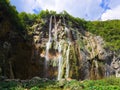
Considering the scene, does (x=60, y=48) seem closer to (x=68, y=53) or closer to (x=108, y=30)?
(x=68, y=53)

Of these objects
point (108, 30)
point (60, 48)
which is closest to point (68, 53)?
point (60, 48)

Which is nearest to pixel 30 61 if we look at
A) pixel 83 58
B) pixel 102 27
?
pixel 83 58

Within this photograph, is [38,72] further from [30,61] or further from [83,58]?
[83,58]

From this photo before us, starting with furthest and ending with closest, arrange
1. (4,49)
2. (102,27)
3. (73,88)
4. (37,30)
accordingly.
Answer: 1. (102,27)
2. (37,30)
3. (4,49)
4. (73,88)

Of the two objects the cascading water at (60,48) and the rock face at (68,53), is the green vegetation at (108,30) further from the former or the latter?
the cascading water at (60,48)

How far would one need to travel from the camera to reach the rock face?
31688mm

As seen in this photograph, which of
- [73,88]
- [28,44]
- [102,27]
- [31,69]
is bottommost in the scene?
[73,88]

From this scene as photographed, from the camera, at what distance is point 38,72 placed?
31391 millimetres

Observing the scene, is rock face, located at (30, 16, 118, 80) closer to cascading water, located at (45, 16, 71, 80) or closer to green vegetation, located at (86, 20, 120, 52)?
cascading water, located at (45, 16, 71, 80)

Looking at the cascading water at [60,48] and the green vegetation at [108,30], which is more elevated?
the green vegetation at [108,30]

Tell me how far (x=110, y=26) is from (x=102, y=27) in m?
1.04

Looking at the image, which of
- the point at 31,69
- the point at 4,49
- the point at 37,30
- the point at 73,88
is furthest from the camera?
the point at 37,30

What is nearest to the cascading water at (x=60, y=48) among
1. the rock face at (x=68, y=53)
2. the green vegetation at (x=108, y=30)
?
the rock face at (x=68, y=53)

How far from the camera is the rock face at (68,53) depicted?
104 ft
